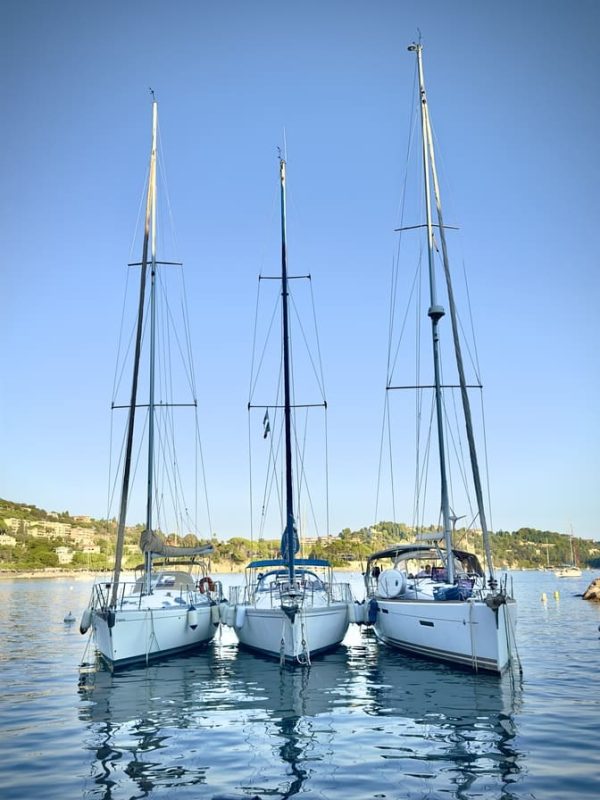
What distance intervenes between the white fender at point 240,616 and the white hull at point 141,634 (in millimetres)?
1555

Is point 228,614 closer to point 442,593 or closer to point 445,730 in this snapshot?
point 442,593

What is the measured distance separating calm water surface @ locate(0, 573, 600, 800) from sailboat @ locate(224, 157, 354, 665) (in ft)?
2.79

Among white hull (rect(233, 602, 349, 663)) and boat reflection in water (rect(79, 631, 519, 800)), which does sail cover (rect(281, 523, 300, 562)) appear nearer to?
white hull (rect(233, 602, 349, 663))

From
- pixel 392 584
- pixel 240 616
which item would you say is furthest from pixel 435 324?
pixel 240 616

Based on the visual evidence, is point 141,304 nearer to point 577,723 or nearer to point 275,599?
point 275,599

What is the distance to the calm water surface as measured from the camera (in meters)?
10.5

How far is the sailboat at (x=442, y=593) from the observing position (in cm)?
1945

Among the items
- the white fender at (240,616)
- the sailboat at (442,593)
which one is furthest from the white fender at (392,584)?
the white fender at (240,616)

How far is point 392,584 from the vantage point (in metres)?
25.1

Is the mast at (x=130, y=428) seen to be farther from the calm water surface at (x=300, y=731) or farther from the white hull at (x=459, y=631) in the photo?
the white hull at (x=459, y=631)

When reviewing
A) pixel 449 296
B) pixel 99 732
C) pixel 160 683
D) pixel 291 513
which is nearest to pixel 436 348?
pixel 449 296

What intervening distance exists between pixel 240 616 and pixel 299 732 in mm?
12035

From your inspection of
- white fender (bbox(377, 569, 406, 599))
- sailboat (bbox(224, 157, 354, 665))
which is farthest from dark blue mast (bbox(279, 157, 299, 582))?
white fender (bbox(377, 569, 406, 599))

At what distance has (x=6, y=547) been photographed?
196250 millimetres
